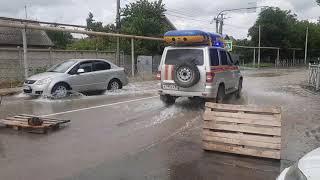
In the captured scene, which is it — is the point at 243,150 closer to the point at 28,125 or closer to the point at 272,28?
the point at 28,125

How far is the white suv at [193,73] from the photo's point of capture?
41.1ft

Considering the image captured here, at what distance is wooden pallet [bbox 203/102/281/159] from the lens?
23.1ft

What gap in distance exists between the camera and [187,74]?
1247 cm

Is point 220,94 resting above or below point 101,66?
below

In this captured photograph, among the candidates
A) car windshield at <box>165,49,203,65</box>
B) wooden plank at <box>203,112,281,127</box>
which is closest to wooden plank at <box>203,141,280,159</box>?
wooden plank at <box>203,112,281,127</box>

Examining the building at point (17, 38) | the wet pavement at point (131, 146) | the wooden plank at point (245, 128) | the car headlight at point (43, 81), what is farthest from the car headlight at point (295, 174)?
the building at point (17, 38)

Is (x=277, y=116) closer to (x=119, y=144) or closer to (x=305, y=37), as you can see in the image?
(x=119, y=144)

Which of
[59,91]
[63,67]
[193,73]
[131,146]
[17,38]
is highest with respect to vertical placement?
[17,38]

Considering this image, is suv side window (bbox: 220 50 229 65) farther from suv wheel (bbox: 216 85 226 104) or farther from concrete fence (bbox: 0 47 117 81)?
concrete fence (bbox: 0 47 117 81)

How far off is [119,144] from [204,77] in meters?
5.08

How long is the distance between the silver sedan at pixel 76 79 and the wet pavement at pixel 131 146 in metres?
1.72

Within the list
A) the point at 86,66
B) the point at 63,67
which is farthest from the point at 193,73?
the point at 63,67

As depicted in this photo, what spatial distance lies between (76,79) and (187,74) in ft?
17.4

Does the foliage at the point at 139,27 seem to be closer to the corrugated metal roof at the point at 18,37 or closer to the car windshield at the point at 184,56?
the corrugated metal roof at the point at 18,37
